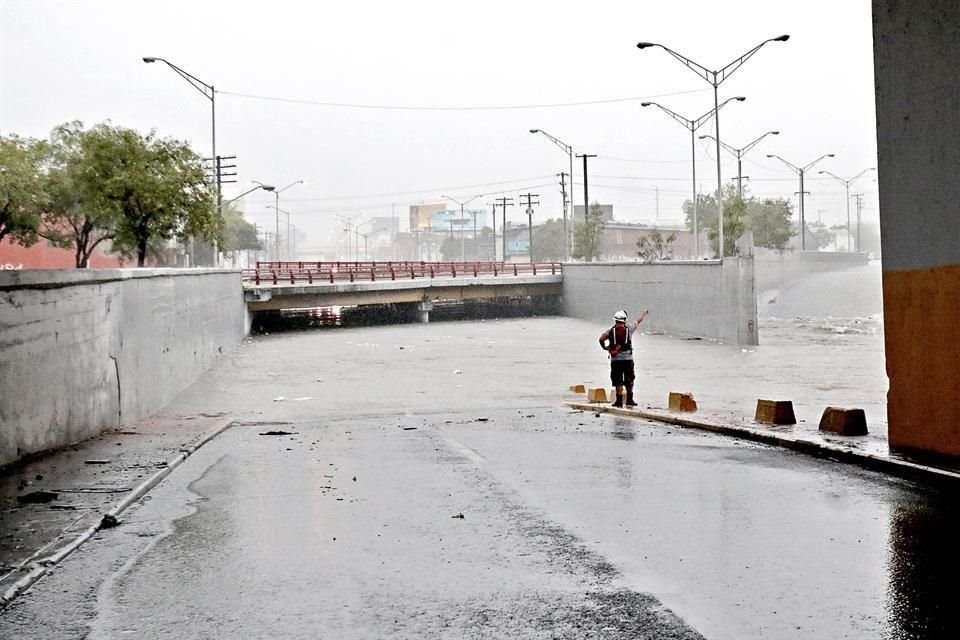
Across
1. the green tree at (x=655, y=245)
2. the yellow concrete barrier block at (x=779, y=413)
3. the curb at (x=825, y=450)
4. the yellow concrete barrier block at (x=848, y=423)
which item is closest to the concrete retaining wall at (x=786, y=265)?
the green tree at (x=655, y=245)

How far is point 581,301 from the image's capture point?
68.7 meters

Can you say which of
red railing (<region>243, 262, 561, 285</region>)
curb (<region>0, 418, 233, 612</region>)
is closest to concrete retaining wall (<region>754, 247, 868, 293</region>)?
red railing (<region>243, 262, 561, 285</region>)

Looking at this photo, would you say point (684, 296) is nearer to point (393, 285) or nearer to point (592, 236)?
point (393, 285)

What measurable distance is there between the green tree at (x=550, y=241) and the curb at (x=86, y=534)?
145 metres

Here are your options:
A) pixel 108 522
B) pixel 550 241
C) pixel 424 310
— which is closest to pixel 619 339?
pixel 108 522

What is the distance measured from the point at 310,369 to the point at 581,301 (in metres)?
35.9

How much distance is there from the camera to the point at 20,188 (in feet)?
155

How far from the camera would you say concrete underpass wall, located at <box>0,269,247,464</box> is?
1180cm

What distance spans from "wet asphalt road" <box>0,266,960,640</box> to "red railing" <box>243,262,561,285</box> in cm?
4863

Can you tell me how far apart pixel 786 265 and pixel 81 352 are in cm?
7883

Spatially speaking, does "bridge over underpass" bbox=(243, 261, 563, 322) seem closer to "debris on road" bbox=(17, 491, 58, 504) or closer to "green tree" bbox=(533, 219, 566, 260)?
"debris on road" bbox=(17, 491, 58, 504)

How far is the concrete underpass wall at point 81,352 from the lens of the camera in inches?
464

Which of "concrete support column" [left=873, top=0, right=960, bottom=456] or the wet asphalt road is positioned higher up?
"concrete support column" [left=873, top=0, right=960, bottom=456]

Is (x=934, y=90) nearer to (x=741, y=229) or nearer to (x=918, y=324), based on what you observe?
(x=918, y=324)
